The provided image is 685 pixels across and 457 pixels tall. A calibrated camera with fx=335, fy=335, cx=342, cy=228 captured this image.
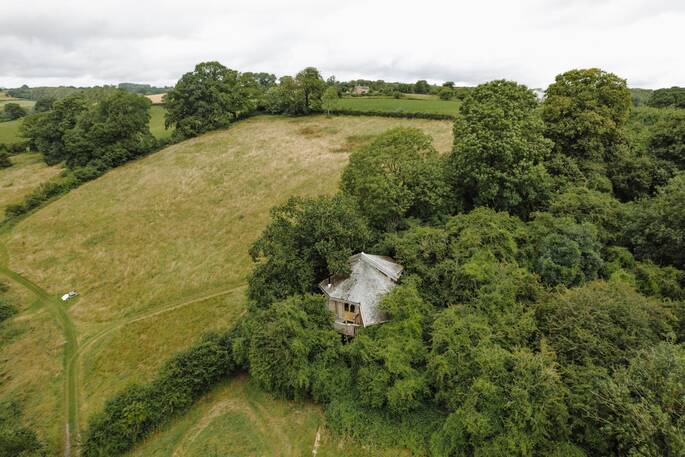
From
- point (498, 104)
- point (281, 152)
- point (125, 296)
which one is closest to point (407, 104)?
point (281, 152)

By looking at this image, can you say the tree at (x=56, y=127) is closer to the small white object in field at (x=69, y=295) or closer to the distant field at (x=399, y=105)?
the small white object in field at (x=69, y=295)

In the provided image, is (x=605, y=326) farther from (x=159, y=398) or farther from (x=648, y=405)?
(x=159, y=398)

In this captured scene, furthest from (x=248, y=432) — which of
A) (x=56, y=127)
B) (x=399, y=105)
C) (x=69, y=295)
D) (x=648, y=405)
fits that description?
(x=56, y=127)

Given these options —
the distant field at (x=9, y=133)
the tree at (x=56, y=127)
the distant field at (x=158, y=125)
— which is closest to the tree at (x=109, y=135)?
the tree at (x=56, y=127)

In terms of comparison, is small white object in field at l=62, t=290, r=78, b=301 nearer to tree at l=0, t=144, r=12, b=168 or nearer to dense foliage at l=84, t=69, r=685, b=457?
dense foliage at l=84, t=69, r=685, b=457

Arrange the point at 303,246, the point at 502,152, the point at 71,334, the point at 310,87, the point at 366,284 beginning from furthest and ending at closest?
the point at 310,87 → the point at 71,334 → the point at 502,152 → the point at 303,246 → the point at 366,284

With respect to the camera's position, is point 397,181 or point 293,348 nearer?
point 293,348
